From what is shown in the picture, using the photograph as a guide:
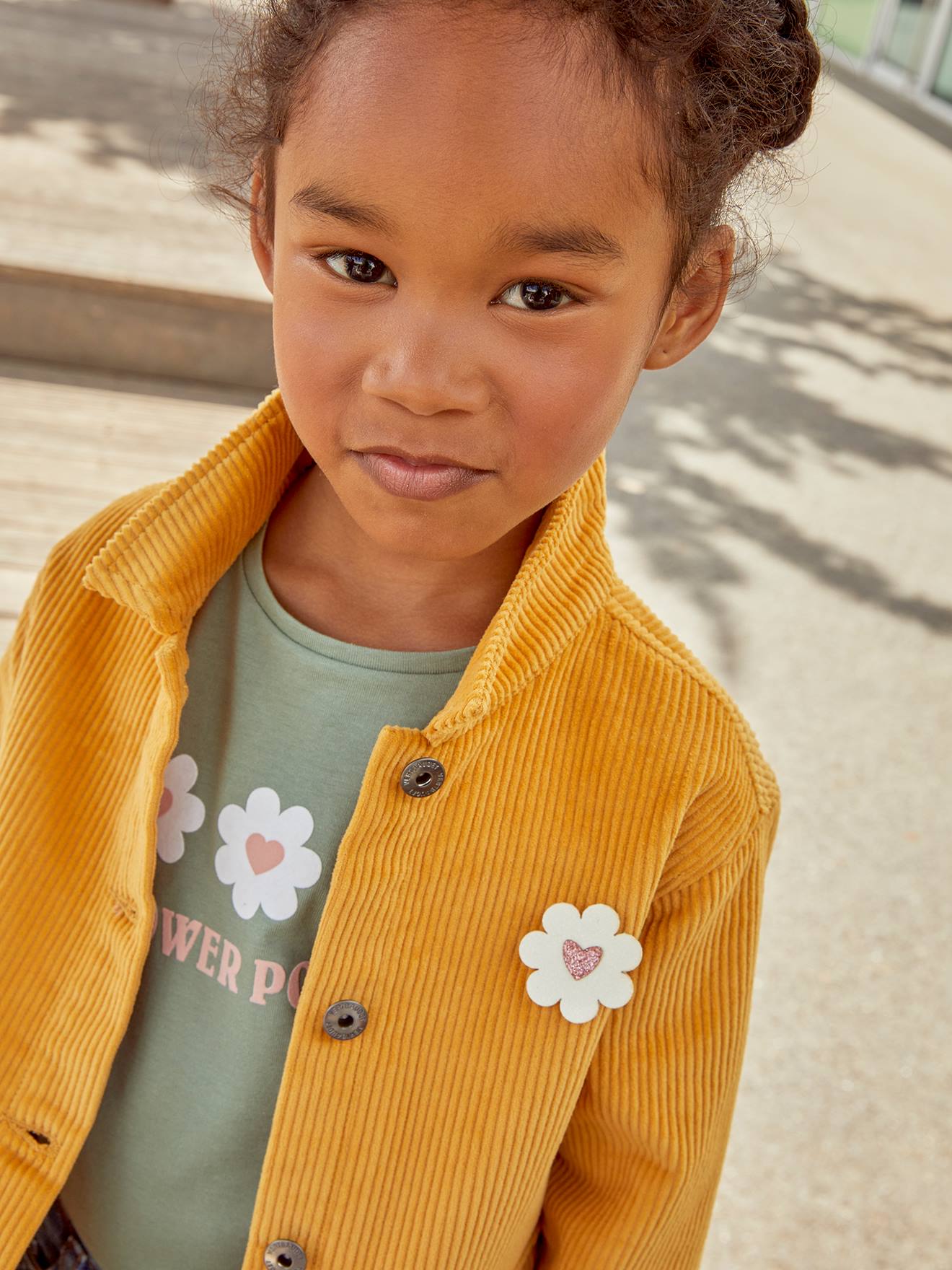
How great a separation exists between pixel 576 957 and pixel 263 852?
0.28 m

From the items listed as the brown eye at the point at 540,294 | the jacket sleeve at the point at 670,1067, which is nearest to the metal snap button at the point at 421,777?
the jacket sleeve at the point at 670,1067

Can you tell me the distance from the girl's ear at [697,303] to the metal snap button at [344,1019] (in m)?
0.57

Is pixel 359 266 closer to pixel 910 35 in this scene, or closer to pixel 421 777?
pixel 421 777

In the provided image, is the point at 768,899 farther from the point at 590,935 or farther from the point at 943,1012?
the point at 590,935

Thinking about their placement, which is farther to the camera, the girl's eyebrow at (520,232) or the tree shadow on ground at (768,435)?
the tree shadow on ground at (768,435)

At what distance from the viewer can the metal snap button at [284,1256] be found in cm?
104

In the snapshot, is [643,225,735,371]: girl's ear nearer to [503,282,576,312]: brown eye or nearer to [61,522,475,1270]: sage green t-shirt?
[503,282,576,312]: brown eye

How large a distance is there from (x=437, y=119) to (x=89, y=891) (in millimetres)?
713

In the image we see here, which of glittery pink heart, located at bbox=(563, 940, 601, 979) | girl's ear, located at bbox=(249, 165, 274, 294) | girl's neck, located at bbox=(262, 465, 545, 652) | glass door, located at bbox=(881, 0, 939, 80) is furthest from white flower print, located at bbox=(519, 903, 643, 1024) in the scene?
glass door, located at bbox=(881, 0, 939, 80)

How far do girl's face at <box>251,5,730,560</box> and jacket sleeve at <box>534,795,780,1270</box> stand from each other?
357 millimetres

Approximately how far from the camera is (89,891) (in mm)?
1167

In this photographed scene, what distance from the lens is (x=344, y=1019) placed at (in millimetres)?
1033

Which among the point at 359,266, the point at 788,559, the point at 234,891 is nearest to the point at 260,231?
the point at 359,266

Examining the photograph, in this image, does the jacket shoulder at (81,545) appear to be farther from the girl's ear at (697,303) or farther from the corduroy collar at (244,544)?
the girl's ear at (697,303)
